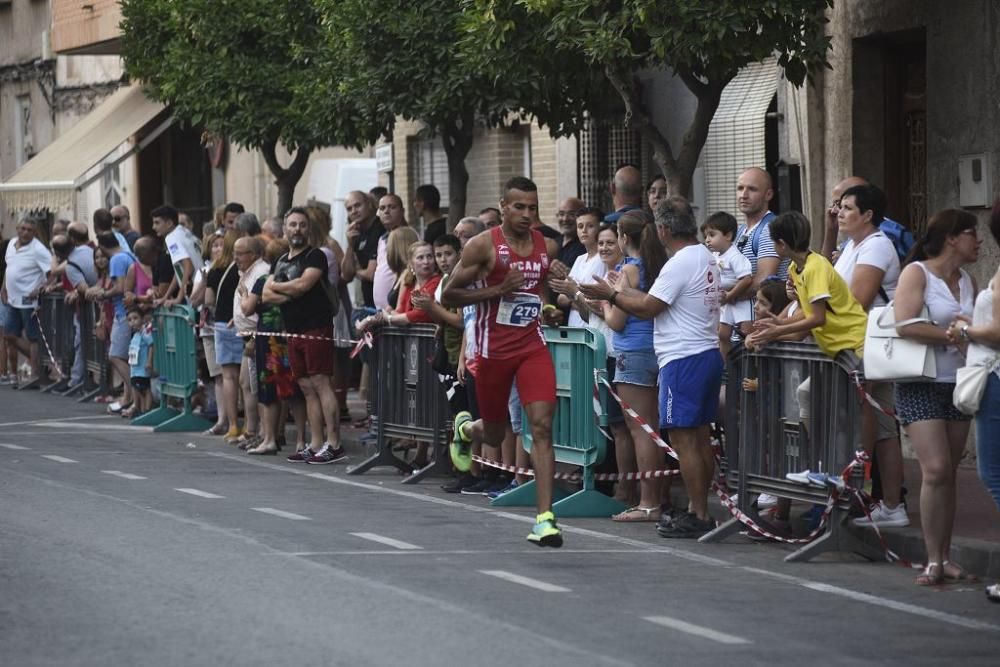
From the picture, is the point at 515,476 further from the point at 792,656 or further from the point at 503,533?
the point at 792,656

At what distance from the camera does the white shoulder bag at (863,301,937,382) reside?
959 cm

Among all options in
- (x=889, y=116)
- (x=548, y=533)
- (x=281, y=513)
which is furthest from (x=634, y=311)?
(x=889, y=116)

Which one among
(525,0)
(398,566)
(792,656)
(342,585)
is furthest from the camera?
(525,0)

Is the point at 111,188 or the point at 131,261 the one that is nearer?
the point at 131,261

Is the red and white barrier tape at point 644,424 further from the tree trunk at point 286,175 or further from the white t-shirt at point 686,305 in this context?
the tree trunk at point 286,175

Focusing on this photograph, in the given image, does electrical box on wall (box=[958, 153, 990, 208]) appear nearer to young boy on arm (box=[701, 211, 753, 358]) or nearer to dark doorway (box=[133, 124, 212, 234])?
young boy on arm (box=[701, 211, 753, 358])

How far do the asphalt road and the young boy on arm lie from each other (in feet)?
5.21

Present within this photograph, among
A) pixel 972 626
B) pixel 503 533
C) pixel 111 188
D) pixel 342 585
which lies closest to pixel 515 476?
pixel 503 533

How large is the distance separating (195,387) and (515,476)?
5.99 metres

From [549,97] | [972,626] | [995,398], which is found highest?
[549,97]

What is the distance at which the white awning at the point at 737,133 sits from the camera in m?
19.5

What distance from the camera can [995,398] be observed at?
30.1ft

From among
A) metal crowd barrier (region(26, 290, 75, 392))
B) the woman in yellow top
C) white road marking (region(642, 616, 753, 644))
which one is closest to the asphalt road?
white road marking (region(642, 616, 753, 644))

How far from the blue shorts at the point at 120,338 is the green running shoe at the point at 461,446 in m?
8.37
